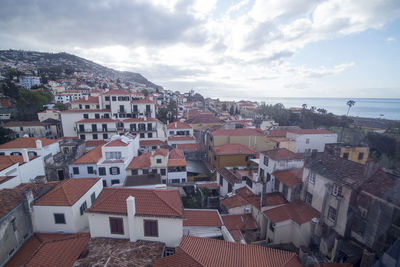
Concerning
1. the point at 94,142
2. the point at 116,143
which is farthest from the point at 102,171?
the point at 94,142

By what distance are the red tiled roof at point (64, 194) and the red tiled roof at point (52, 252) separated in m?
2.44

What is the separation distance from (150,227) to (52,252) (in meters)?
5.30

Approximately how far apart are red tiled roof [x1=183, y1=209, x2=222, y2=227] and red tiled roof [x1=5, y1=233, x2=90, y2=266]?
20.9 feet

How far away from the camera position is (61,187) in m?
13.8

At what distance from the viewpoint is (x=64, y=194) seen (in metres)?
13.4

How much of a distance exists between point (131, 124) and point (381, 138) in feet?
129

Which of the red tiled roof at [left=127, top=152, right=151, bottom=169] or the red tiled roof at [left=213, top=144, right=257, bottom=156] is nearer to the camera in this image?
the red tiled roof at [left=127, top=152, right=151, bottom=169]

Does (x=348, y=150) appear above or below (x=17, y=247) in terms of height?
above

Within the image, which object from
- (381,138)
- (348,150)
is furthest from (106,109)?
(381,138)

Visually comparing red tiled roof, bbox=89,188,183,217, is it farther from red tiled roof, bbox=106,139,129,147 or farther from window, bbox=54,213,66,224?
red tiled roof, bbox=106,139,129,147

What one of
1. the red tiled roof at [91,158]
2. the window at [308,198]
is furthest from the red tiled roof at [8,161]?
the window at [308,198]

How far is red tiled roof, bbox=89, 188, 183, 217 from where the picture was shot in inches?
421

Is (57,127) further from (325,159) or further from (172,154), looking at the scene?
(325,159)

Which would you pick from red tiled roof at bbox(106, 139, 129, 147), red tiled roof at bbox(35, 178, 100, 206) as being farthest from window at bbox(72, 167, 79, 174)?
red tiled roof at bbox(35, 178, 100, 206)
